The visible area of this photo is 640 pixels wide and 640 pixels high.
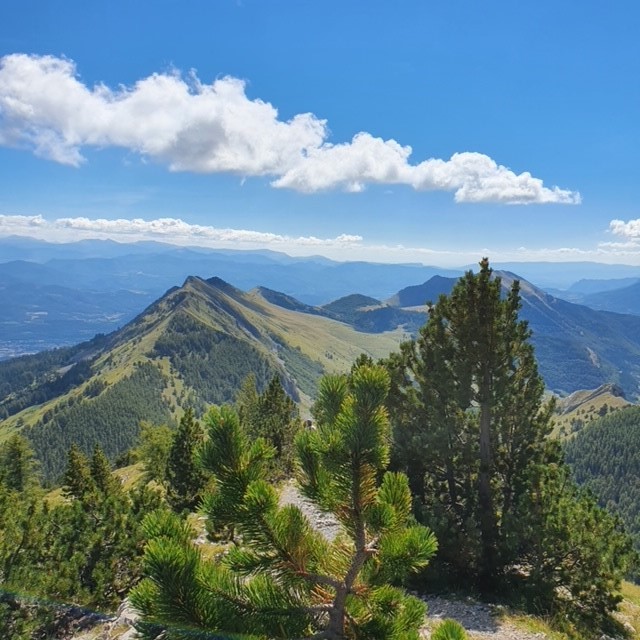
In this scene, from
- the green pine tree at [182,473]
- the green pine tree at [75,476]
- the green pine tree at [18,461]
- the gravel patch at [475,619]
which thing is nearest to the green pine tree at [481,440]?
the gravel patch at [475,619]

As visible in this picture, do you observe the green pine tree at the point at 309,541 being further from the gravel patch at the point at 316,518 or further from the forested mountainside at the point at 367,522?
the gravel patch at the point at 316,518

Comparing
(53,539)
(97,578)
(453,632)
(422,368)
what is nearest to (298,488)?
(453,632)

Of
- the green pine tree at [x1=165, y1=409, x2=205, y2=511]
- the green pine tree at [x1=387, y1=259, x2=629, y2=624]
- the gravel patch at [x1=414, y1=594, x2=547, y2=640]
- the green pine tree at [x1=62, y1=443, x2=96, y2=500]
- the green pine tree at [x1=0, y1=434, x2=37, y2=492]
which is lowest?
the green pine tree at [x1=0, y1=434, x2=37, y2=492]

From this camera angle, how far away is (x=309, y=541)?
15.9 ft

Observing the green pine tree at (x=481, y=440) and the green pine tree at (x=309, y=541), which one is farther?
the green pine tree at (x=481, y=440)

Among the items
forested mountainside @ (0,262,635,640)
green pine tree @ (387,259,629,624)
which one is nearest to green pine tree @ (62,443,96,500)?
forested mountainside @ (0,262,635,640)

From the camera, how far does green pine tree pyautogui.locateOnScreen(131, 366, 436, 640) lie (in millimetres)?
3971

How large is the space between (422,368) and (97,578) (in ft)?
48.9

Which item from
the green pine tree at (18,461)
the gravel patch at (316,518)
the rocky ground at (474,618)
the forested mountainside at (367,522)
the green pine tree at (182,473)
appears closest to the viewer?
the forested mountainside at (367,522)

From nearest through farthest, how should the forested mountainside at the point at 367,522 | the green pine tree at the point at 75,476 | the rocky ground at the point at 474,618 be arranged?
the forested mountainside at the point at 367,522 < the rocky ground at the point at 474,618 < the green pine tree at the point at 75,476

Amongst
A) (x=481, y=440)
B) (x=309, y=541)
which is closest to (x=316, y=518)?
(x=481, y=440)

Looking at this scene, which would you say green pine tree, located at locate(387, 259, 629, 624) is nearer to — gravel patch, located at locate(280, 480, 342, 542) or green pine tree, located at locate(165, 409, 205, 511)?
gravel patch, located at locate(280, 480, 342, 542)

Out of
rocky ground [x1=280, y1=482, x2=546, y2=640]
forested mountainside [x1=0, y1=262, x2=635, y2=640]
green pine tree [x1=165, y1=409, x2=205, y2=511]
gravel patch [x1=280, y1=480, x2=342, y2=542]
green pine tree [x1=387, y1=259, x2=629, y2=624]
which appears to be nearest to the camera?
forested mountainside [x1=0, y1=262, x2=635, y2=640]

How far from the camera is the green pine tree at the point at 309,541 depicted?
13.0 ft
